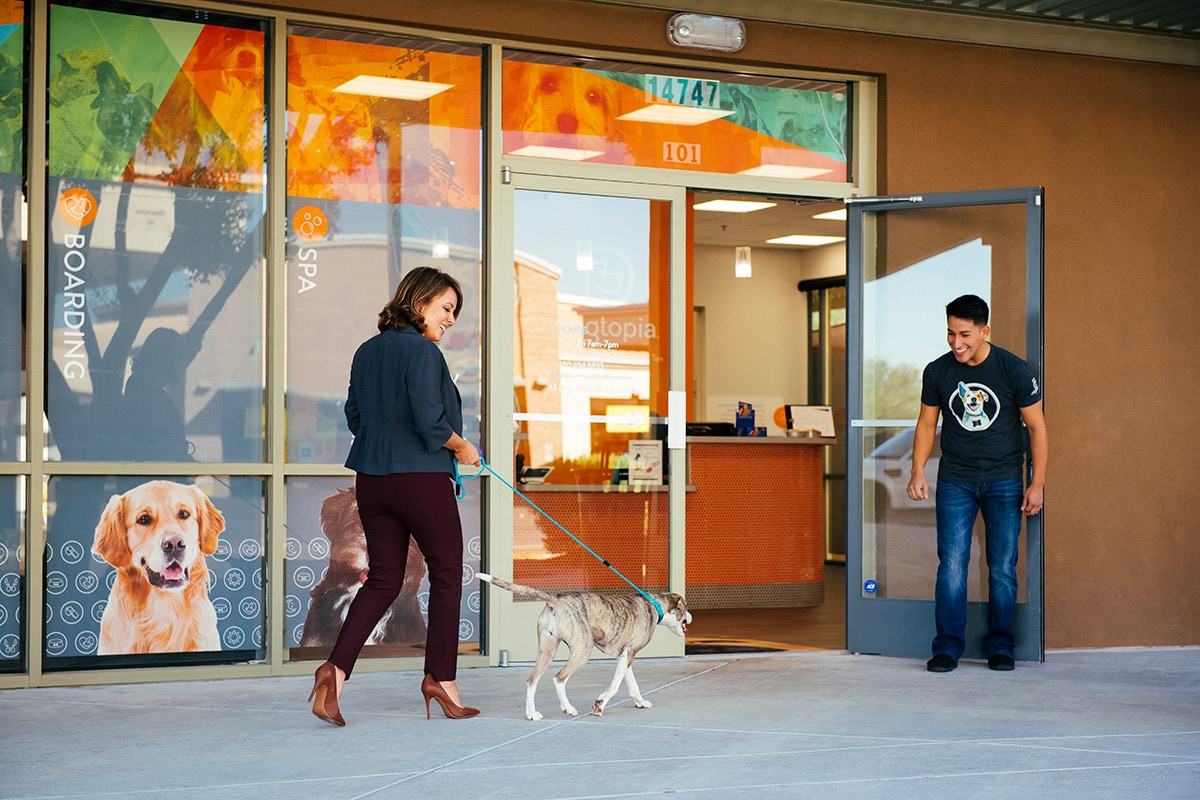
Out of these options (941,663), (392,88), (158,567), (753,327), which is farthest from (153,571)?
(753,327)

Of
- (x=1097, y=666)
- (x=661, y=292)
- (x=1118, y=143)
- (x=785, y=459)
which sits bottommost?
(x=1097, y=666)

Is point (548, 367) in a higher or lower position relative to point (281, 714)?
higher

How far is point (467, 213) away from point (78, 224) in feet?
5.57

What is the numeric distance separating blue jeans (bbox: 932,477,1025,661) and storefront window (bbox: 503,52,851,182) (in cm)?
181

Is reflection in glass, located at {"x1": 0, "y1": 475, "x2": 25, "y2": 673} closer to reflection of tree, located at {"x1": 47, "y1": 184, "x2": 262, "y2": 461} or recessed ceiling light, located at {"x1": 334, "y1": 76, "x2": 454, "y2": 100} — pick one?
reflection of tree, located at {"x1": 47, "y1": 184, "x2": 262, "y2": 461}

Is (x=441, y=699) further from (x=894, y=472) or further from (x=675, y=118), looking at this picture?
(x=675, y=118)

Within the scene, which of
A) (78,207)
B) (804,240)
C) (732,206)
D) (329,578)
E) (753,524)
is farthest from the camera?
(804,240)

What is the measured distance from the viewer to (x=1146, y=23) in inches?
272

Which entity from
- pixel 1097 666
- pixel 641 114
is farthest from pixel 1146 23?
pixel 1097 666

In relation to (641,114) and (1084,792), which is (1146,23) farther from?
(1084,792)

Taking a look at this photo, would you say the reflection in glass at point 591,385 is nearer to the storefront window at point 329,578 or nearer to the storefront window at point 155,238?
the storefront window at point 329,578

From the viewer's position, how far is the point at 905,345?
6645 mm

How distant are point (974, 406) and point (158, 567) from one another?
3.74m

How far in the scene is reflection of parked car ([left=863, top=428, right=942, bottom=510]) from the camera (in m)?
6.56
